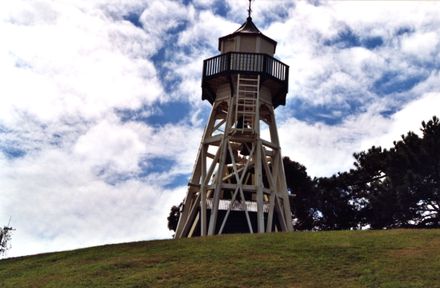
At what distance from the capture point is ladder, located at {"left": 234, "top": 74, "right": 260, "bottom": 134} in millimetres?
41344

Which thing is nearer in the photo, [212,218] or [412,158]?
[212,218]

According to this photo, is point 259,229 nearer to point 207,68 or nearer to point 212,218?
point 212,218

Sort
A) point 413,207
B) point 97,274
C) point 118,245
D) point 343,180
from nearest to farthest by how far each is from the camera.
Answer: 1. point 97,274
2. point 118,245
3. point 413,207
4. point 343,180

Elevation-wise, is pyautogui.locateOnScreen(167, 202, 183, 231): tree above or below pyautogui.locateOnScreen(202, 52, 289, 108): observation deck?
below

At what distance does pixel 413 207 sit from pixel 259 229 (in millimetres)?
16603

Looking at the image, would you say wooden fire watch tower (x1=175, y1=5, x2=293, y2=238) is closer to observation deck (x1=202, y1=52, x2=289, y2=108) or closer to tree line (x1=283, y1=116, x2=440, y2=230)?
observation deck (x1=202, y1=52, x2=289, y2=108)

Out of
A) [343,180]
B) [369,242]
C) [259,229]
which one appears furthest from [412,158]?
[369,242]

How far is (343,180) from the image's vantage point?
5731cm

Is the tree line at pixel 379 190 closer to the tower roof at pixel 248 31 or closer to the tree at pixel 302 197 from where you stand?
the tree at pixel 302 197

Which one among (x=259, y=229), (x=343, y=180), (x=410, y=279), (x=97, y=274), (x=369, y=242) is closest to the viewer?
(x=410, y=279)

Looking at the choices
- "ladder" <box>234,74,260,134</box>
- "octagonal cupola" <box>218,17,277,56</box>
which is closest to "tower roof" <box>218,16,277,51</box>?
"octagonal cupola" <box>218,17,277,56</box>

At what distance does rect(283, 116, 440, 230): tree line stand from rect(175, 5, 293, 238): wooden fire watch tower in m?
6.52

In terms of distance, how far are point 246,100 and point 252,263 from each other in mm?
20831

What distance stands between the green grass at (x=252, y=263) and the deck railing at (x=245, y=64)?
676 inches
